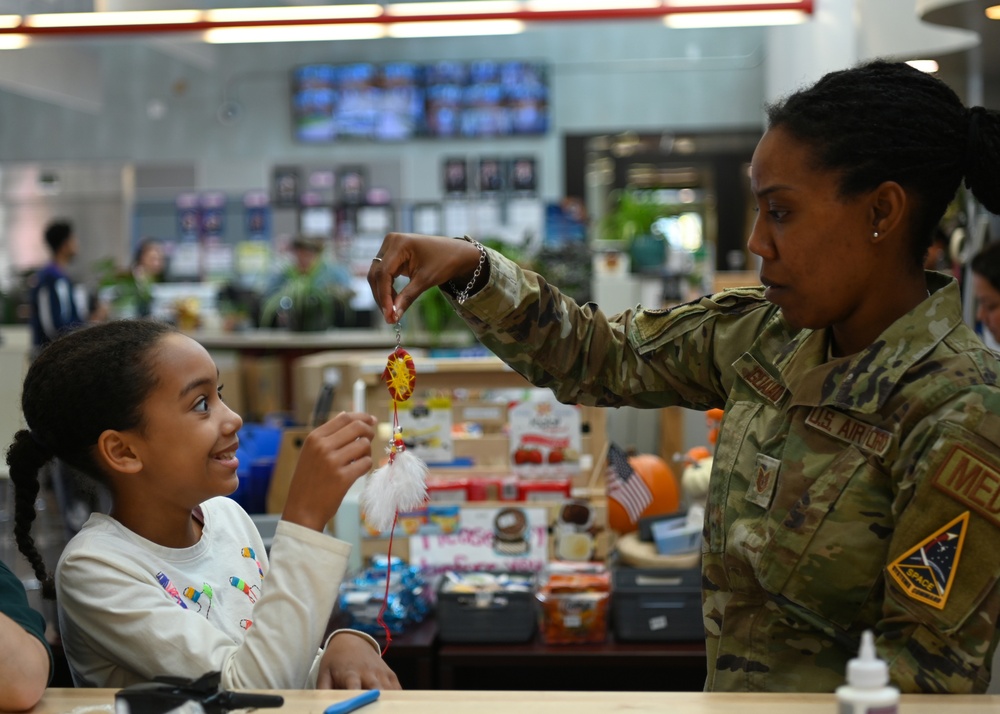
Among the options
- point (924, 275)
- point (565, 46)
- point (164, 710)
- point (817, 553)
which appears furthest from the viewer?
point (565, 46)

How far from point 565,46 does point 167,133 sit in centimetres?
432

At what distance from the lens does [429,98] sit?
10.7 meters

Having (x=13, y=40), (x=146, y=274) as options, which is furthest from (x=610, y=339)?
(x=146, y=274)

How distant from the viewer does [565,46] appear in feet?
35.1

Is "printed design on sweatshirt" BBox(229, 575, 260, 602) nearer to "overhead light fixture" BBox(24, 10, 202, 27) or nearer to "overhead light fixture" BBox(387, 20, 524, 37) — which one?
"overhead light fixture" BBox(387, 20, 524, 37)

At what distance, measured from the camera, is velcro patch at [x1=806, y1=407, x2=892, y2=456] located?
1212 millimetres

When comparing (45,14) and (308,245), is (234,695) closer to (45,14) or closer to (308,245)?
(45,14)

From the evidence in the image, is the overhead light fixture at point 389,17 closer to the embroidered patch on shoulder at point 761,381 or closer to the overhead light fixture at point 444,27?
the overhead light fixture at point 444,27

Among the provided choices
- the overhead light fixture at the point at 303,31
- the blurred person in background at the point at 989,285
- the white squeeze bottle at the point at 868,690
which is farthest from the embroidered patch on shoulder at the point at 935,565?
the overhead light fixture at the point at 303,31

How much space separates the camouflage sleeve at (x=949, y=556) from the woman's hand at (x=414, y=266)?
0.66 meters

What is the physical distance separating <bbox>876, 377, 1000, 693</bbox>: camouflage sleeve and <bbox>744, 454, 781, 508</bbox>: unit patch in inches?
7.2

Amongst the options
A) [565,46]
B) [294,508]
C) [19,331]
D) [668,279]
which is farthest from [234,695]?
[565,46]

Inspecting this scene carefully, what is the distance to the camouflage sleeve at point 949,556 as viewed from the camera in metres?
1.12

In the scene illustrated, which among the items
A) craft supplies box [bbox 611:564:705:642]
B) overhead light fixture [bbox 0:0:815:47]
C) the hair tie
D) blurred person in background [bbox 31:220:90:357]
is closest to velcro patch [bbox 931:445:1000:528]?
the hair tie
